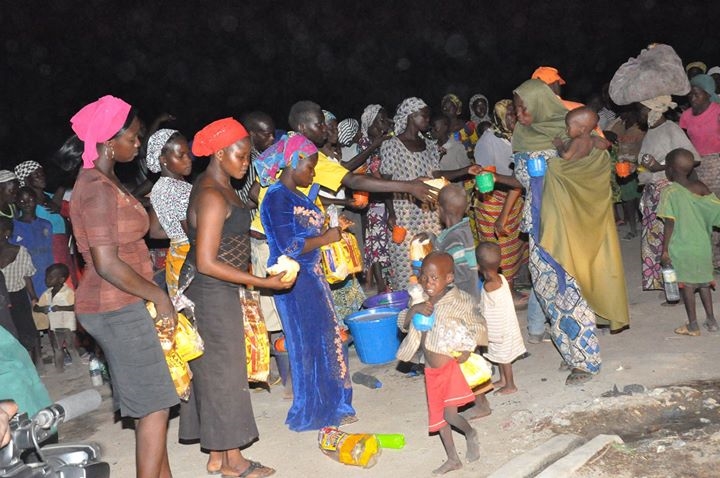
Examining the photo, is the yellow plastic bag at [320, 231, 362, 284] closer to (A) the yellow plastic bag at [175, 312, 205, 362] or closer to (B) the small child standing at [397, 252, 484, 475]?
(B) the small child standing at [397, 252, 484, 475]

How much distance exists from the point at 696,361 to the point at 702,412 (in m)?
0.92

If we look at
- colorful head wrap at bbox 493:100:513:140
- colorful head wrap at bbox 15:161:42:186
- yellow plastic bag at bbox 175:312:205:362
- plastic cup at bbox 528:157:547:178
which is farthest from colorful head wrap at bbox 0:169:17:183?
plastic cup at bbox 528:157:547:178

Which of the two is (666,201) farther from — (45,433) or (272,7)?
(272,7)

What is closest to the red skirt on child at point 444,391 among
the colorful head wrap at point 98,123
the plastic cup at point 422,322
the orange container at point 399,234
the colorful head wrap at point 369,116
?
the plastic cup at point 422,322

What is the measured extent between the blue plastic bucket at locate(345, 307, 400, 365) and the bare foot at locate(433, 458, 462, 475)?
2018 millimetres

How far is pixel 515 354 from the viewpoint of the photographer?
219 inches

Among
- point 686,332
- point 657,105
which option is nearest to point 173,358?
point 686,332

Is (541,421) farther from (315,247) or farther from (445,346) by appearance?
(315,247)

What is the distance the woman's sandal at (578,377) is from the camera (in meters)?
5.67

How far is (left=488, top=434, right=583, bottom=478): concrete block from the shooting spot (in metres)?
4.34

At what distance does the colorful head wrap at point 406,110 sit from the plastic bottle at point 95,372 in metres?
3.39

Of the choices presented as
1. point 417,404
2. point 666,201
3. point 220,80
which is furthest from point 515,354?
point 220,80

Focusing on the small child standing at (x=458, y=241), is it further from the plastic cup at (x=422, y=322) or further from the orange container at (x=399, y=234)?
the orange container at (x=399, y=234)

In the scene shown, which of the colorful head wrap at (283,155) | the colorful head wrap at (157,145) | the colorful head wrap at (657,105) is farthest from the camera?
the colorful head wrap at (657,105)
